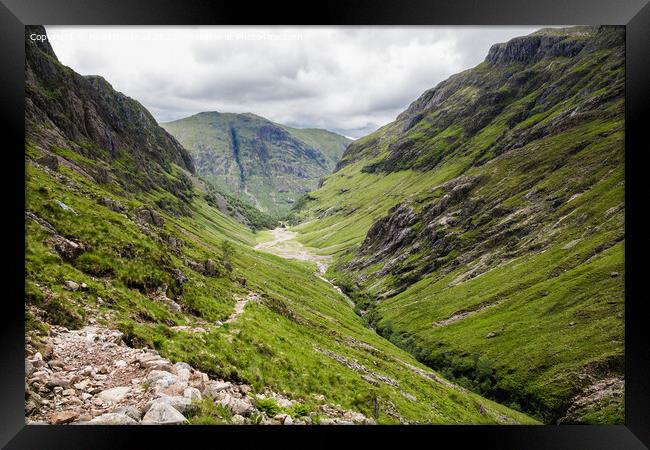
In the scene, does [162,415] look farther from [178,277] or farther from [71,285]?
[178,277]

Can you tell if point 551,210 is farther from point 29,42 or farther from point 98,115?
point 98,115

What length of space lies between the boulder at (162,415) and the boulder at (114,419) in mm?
360

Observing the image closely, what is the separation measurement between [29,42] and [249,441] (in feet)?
56.6

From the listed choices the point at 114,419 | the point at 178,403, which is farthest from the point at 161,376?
the point at 114,419

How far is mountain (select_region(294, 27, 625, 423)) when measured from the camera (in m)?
34.4

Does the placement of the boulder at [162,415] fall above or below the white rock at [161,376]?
below

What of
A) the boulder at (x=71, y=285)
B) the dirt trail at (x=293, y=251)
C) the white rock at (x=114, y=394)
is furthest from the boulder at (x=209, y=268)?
the dirt trail at (x=293, y=251)

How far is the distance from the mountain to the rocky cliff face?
50.3 meters

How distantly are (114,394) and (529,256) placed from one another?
79.7m

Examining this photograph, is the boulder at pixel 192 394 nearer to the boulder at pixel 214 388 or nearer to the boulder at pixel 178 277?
the boulder at pixel 214 388

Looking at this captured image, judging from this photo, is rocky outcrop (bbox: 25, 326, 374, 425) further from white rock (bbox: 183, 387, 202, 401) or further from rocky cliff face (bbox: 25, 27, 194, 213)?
rocky cliff face (bbox: 25, 27, 194, 213)

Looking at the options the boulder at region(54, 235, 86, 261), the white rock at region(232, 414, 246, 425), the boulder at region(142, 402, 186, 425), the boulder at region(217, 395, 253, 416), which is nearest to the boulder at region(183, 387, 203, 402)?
the boulder at region(142, 402, 186, 425)
